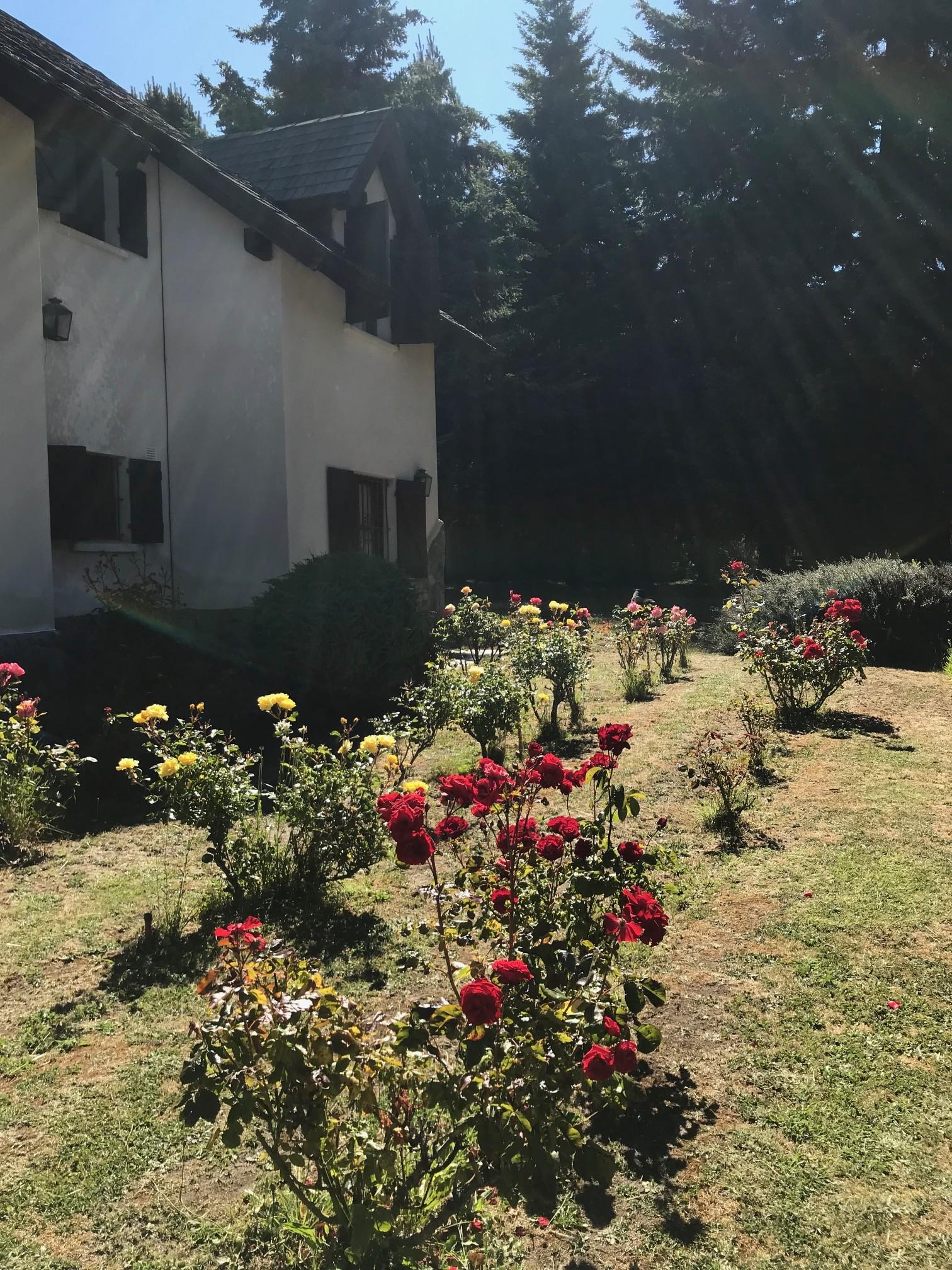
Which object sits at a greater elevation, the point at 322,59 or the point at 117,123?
the point at 322,59

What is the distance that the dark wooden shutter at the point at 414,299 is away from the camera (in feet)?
44.3

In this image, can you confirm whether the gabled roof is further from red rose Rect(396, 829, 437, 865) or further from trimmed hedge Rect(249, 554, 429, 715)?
red rose Rect(396, 829, 437, 865)

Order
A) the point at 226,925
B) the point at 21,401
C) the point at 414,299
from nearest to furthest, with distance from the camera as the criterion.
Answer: the point at 226,925 < the point at 21,401 < the point at 414,299

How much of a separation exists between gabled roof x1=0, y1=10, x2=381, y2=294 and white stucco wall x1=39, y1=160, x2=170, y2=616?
2.54 feet

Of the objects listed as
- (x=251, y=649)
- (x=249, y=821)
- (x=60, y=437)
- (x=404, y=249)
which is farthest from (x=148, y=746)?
(x=404, y=249)

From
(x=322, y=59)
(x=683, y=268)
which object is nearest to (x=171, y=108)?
(x=322, y=59)

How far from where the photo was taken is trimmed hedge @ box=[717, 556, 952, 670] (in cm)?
1087

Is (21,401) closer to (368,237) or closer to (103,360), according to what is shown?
(103,360)

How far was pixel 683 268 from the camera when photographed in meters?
26.4

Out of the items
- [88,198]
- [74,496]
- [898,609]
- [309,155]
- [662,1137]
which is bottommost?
[662,1137]

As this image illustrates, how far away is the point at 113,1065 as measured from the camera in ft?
9.75

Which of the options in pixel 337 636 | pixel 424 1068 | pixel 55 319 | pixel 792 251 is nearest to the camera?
pixel 424 1068

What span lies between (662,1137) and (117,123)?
9267mm

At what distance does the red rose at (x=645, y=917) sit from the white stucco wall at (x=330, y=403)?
8779 millimetres
